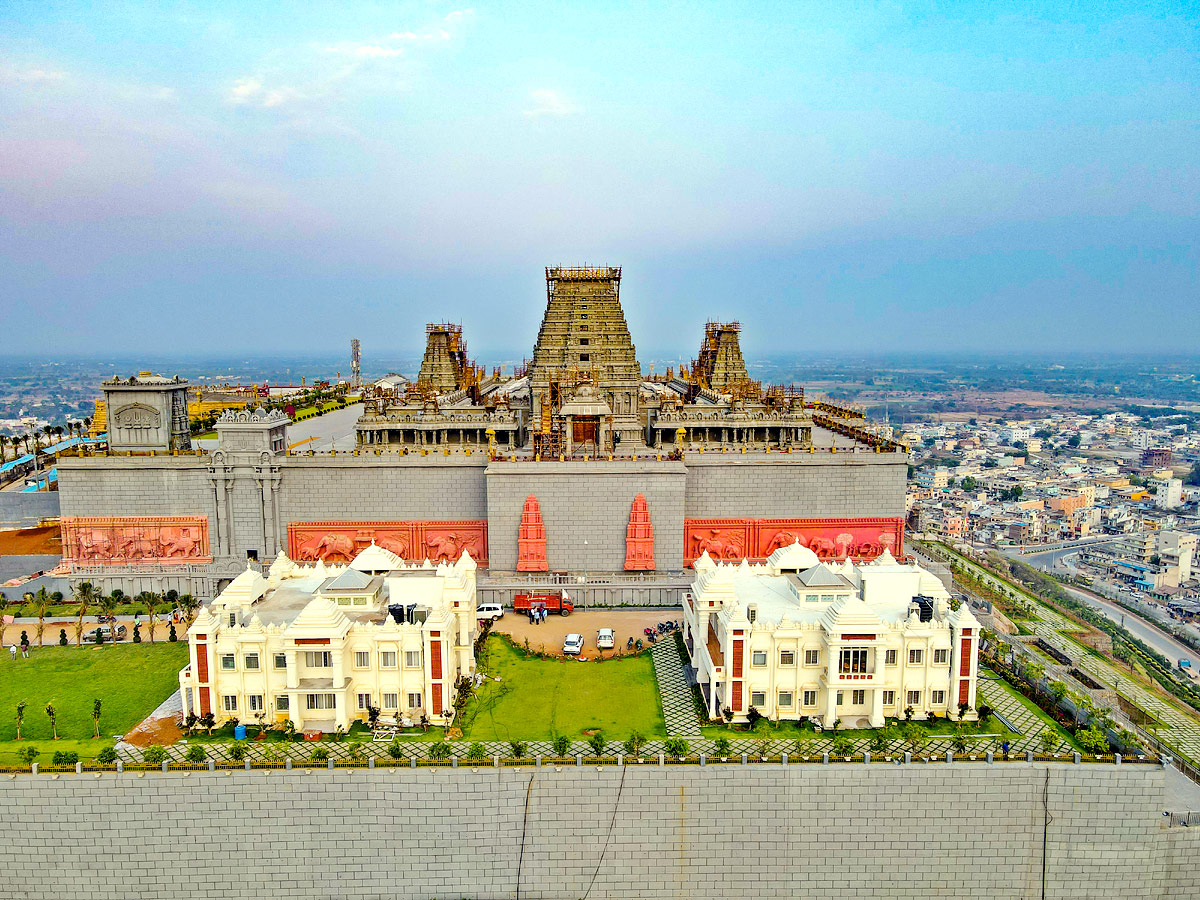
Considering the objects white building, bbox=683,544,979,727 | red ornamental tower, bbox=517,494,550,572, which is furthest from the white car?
red ornamental tower, bbox=517,494,550,572

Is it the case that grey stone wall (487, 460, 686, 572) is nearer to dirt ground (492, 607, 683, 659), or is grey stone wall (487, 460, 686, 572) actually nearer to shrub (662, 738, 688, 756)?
dirt ground (492, 607, 683, 659)

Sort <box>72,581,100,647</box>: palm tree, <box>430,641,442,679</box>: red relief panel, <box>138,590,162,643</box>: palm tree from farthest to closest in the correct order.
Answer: <box>72,581,100,647</box>: palm tree < <box>138,590,162,643</box>: palm tree < <box>430,641,442,679</box>: red relief panel

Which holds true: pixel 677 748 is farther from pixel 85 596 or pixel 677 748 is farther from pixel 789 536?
pixel 85 596

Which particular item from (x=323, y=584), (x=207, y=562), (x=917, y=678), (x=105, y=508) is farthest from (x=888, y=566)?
(x=105, y=508)

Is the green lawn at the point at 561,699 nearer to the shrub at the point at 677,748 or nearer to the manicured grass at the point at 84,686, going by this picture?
the shrub at the point at 677,748

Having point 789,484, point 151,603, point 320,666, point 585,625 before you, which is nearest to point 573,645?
point 585,625

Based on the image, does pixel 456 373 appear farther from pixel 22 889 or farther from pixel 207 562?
pixel 22 889
